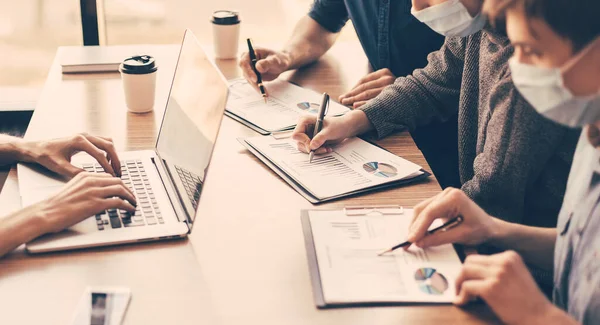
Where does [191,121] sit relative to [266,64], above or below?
above

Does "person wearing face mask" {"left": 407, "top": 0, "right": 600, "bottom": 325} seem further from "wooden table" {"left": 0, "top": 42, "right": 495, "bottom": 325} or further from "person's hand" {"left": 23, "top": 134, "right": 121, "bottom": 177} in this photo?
"person's hand" {"left": 23, "top": 134, "right": 121, "bottom": 177}

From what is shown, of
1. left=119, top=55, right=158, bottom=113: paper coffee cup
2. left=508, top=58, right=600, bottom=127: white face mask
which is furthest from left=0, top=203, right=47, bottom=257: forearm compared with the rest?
left=508, top=58, right=600, bottom=127: white face mask

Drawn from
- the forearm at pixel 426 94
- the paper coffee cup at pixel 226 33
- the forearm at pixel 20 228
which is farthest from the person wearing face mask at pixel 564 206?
the paper coffee cup at pixel 226 33

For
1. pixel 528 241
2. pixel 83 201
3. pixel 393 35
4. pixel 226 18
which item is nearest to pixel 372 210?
pixel 528 241

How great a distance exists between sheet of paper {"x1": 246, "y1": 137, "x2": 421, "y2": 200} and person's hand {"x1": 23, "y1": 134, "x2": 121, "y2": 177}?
29 cm

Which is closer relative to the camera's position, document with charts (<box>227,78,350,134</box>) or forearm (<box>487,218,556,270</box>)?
forearm (<box>487,218,556,270</box>)

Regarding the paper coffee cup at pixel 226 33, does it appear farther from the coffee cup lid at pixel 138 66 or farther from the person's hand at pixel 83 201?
the person's hand at pixel 83 201

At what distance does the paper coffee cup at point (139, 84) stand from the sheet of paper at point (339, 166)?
30 cm

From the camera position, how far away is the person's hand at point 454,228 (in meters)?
1.15

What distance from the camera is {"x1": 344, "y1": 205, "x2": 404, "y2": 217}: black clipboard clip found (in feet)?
4.12

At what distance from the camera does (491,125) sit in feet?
4.69

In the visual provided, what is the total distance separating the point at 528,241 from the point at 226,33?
3.61ft

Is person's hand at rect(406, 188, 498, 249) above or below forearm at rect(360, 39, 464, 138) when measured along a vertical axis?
above

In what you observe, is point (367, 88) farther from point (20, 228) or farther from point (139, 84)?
point (20, 228)
